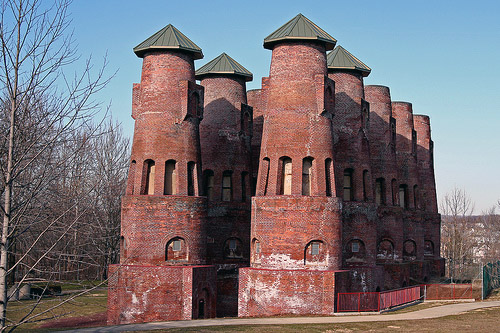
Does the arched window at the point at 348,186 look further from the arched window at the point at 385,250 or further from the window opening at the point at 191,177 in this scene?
the window opening at the point at 191,177

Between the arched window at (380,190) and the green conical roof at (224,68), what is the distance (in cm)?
1078

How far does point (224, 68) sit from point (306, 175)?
11970mm

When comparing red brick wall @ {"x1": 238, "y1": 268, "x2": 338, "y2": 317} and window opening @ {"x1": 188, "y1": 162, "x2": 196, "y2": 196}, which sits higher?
window opening @ {"x1": 188, "y1": 162, "x2": 196, "y2": 196}

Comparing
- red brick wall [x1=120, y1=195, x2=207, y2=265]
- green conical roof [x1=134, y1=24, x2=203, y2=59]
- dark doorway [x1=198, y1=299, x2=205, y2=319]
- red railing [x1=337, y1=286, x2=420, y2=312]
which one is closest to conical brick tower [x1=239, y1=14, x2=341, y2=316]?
red railing [x1=337, y1=286, x2=420, y2=312]

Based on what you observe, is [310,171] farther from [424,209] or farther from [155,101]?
[424,209]

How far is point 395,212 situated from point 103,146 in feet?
96.9

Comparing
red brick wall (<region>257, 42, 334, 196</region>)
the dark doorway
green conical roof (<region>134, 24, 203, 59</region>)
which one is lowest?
the dark doorway

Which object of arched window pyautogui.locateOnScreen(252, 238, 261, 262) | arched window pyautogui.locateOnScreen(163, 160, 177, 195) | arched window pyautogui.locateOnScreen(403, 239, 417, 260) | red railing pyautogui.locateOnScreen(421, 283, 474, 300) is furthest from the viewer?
arched window pyautogui.locateOnScreen(403, 239, 417, 260)

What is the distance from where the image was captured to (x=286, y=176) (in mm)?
28000

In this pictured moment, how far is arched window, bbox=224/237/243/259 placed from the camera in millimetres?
34562

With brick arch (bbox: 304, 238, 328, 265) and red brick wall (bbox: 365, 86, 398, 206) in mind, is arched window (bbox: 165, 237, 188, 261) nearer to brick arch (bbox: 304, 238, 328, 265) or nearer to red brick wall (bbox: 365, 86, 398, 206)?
brick arch (bbox: 304, 238, 328, 265)

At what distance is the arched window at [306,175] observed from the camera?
90.8 feet

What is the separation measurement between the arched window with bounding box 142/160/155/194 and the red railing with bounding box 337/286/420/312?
34.6ft

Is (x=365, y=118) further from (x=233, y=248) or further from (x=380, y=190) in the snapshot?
(x=233, y=248)
